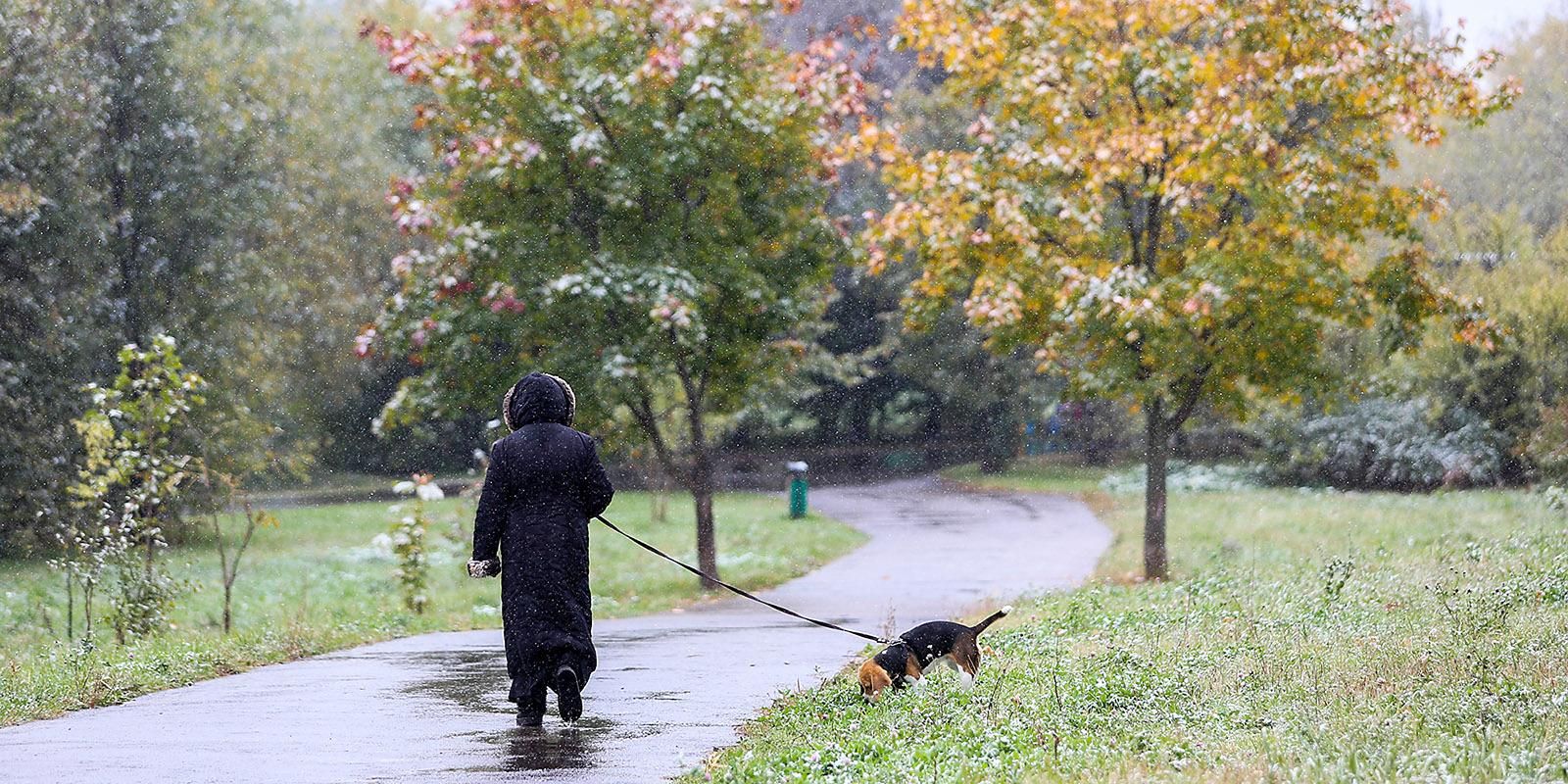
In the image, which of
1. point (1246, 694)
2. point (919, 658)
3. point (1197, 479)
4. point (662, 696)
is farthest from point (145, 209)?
point (1246, 694)

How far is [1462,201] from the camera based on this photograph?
40.0 metres

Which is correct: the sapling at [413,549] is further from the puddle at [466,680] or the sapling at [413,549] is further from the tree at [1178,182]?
the tree at [1178,182]

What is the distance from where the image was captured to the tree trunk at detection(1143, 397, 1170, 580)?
1641 cm

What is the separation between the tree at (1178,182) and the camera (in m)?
14.6

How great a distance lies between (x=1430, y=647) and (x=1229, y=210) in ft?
27.8

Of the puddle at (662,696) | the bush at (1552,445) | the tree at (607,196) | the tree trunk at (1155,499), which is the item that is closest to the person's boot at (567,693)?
the puddle at (662,696)

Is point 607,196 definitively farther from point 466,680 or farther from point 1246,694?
point 1246,694

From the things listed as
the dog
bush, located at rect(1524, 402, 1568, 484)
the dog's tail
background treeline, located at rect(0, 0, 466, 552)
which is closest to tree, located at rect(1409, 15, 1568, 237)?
bush, located at rect(1524, 402, 1568, 484)

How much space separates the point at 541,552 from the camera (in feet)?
24.9

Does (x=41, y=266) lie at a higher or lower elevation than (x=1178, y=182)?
higher

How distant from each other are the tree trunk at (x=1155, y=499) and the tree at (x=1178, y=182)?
43 mm

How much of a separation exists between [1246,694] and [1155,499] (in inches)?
376

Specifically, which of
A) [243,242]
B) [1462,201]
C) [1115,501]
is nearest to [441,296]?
[243,242]

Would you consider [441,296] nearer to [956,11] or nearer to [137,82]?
[956,11]
